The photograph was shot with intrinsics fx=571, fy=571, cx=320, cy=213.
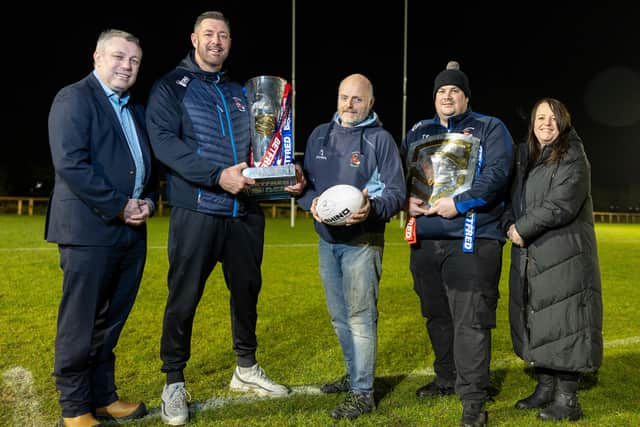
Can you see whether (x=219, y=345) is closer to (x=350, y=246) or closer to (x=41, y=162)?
(x=350, y=246)

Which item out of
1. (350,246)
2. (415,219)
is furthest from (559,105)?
(350,246)

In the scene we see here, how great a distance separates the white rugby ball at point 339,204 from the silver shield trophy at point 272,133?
0.21 metres

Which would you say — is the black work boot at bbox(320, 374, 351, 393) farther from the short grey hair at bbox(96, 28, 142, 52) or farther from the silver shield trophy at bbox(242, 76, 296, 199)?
the short grey hair at bbox(96, 28, 142, 52)

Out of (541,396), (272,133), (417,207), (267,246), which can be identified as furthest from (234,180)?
(267,246)

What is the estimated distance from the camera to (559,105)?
123 inches

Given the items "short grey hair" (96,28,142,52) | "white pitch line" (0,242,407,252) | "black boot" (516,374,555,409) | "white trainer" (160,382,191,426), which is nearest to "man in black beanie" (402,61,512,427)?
"black boot" (516,374,555,409)

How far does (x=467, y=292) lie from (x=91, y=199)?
1922mm

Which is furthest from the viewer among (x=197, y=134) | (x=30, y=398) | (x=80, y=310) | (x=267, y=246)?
(x=267, y=246)

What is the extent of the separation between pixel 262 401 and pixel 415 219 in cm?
133

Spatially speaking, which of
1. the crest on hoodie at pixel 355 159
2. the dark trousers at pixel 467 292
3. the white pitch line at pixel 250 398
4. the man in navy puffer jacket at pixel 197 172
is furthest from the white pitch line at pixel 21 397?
the dark trousers at pixel 467 292

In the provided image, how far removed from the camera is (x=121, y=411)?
2.94 meters

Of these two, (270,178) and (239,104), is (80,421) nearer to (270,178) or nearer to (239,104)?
(270,178)

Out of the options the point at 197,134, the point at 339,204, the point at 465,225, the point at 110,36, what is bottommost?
the point at 465,225

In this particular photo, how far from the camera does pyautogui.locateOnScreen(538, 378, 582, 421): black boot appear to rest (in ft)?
9.90
